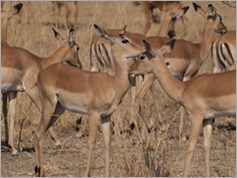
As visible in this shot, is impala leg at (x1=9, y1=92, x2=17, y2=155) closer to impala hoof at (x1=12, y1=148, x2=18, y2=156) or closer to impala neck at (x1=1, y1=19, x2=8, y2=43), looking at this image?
impala hoof at (x1=12, y1=148, x2=18, y2=156)

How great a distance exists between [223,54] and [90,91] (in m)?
2.43

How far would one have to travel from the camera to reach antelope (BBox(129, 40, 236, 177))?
21.1 feet

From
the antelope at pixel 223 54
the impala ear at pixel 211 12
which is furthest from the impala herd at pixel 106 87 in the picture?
the impala ear at pixel 211 12

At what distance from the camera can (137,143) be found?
6.84 metres

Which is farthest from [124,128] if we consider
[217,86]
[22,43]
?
[22,43]

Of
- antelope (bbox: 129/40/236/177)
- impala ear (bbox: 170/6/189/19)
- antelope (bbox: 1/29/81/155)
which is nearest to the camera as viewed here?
antelope (bbox: 129/40/236/177)

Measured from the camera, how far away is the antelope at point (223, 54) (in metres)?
8.70

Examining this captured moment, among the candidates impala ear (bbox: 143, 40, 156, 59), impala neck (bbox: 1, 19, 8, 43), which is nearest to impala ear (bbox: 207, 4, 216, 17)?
impala neck (bbox: 1, 19, 8, 43)

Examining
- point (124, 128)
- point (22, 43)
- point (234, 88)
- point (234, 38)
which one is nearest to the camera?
point (234, 88)

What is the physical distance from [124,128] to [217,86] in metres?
1.77

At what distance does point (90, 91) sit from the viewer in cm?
666

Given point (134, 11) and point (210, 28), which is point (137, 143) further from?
point (134, 11)

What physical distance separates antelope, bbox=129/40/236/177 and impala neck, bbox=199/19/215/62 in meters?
2.26

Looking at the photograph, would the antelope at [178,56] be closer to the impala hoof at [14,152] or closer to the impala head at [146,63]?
the impala hoof at [14,152]
